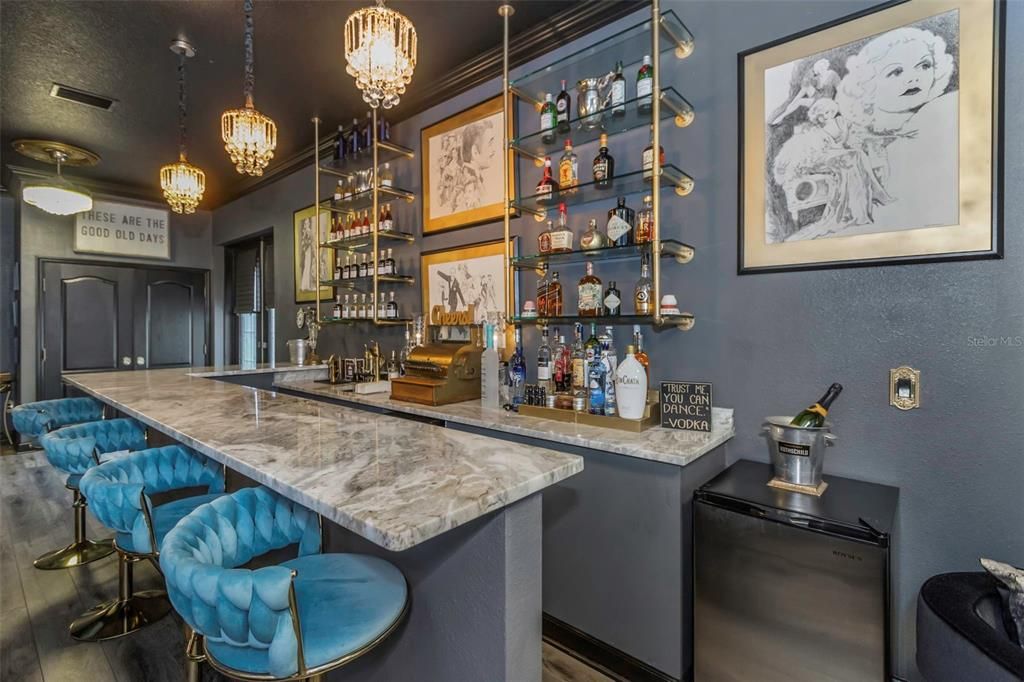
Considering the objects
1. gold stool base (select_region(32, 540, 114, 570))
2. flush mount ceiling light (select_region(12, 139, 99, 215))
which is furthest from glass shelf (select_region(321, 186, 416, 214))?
gold stool base (select_region(32, 540, 114, 570))

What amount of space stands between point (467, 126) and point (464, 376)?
1.53 meters

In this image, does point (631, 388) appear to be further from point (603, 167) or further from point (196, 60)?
point (196, 60)

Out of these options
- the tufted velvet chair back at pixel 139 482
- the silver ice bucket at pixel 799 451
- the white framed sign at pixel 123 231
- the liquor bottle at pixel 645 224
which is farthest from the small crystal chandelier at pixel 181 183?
the silver ice bucket at pixel 799 451

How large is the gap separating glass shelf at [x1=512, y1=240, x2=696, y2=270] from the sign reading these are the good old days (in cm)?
55

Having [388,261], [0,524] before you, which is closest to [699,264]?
[388,261]

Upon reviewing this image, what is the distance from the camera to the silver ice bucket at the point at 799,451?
4.85ft

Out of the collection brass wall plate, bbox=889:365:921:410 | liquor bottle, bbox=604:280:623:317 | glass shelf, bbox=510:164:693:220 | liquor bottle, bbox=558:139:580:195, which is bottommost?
brass wall plate, bbox=889:365:921:410

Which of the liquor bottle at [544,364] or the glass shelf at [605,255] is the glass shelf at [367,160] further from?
the liquor bottle at [544,364]

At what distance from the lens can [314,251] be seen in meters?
4.07

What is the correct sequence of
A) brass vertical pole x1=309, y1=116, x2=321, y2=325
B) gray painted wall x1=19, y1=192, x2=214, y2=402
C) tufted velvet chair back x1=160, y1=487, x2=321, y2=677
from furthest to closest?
gray painted wall x1=19, y1=192, x2=214, y2=402 → brass vertical pole x1=309, y1=116, x2=321, y2=325 → tufted velvet chair back x1=160, y1=487, x2=321, y2=677

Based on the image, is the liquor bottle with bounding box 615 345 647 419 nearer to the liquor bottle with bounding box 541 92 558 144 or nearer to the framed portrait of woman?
A: the framed portrait of woman

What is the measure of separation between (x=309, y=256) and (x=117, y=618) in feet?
9.50

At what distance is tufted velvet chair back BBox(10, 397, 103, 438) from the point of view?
231cm

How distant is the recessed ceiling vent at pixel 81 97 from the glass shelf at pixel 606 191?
3.04m
